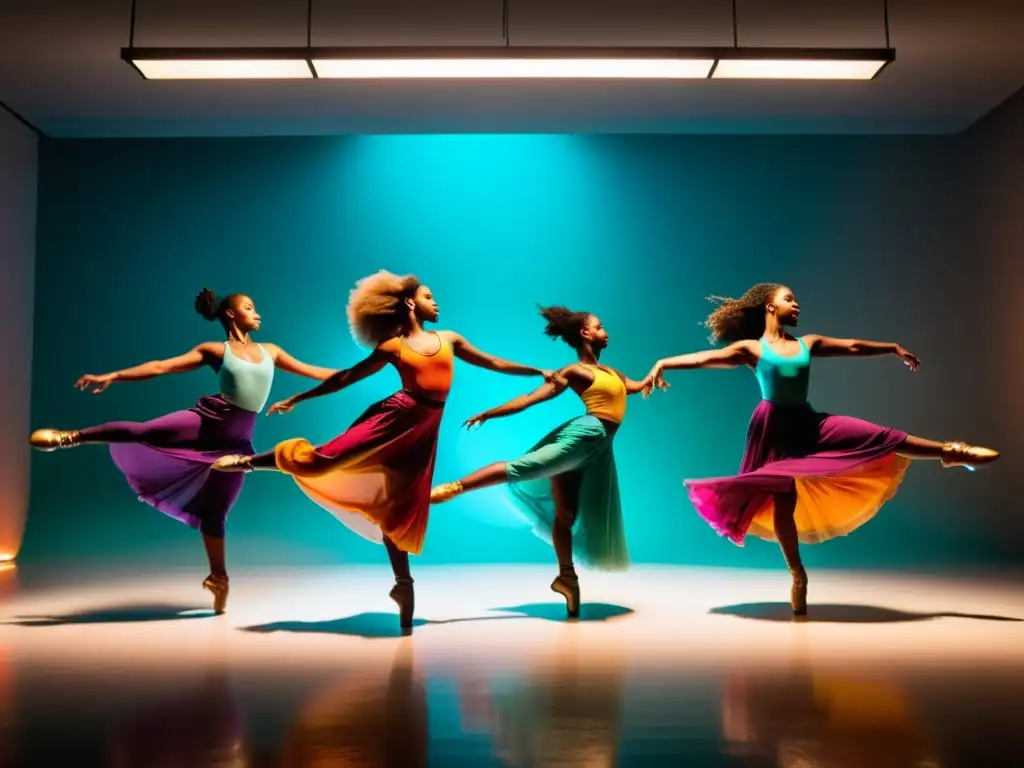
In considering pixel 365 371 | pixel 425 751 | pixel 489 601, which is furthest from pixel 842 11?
pixel 425 751

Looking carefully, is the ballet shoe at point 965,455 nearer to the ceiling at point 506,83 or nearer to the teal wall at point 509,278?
the ceiling at point 506,83

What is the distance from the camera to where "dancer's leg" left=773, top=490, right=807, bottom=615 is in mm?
4570

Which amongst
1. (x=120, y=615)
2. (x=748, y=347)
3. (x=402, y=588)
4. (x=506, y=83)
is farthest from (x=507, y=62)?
(x=120, y=615)

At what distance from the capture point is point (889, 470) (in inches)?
182

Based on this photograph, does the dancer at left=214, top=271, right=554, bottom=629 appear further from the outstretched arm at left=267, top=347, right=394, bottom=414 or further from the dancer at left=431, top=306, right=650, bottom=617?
the dancer at left=431, top=306, right=650, bottom=617

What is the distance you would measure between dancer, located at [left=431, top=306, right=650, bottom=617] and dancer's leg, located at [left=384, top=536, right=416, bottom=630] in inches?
11.5

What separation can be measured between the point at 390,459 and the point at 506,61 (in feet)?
6.60

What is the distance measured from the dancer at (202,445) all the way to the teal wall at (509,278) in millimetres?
2374

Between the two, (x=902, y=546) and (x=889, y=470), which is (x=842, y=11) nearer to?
(x=889, y=470)

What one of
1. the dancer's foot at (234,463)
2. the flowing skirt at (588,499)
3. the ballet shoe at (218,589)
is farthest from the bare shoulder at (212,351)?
the flowing skirt at (588,499)

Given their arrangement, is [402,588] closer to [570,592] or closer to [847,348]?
[570,592]

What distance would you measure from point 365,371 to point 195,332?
3351mm

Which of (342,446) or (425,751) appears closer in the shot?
Answer: (425,751)

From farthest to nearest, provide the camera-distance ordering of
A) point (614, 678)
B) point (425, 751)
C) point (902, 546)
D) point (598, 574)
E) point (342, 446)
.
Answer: point (902, 546)
point (598, 574)
point (342, 446)
point (614, 678)
point (425, 751)
